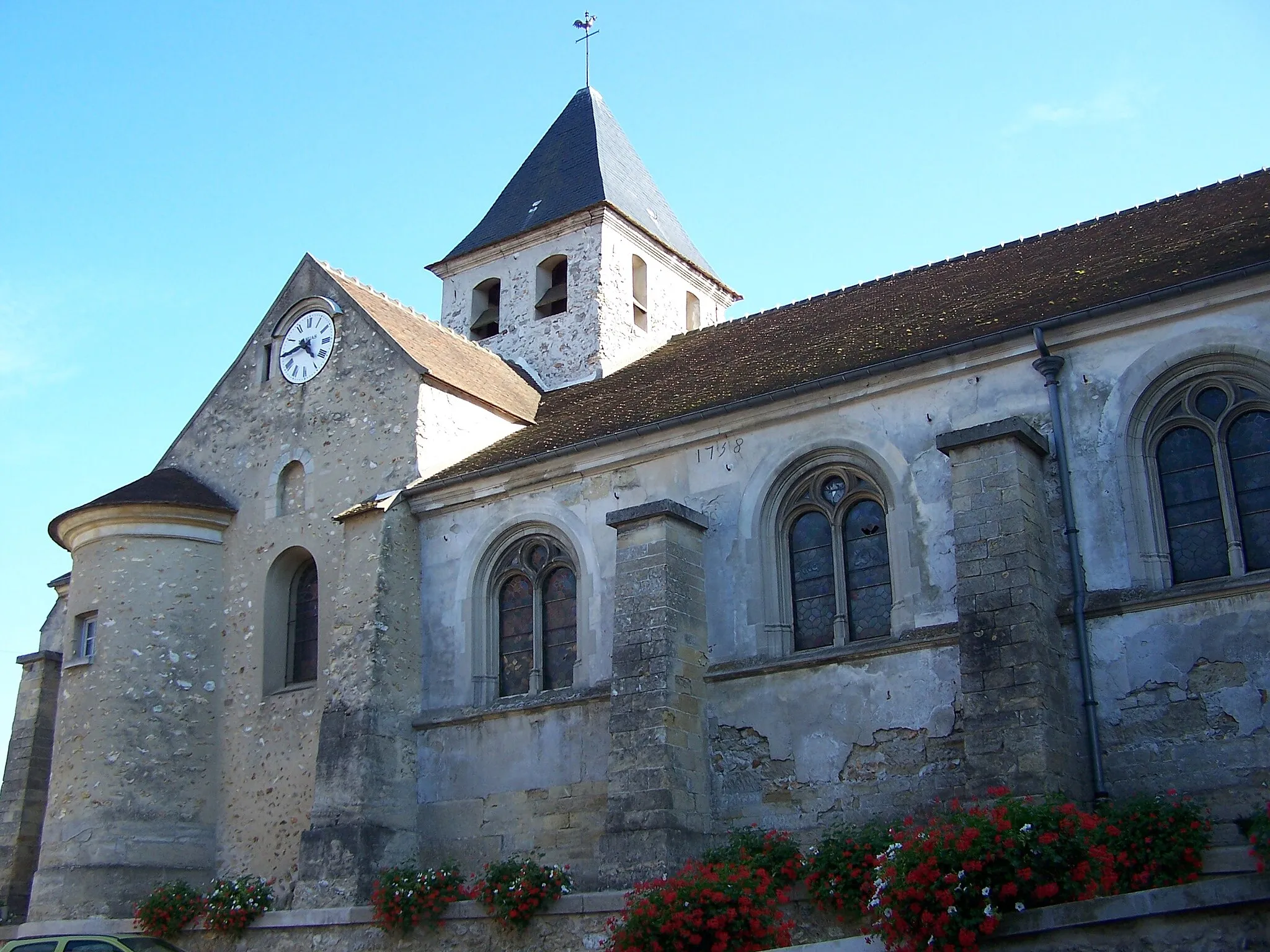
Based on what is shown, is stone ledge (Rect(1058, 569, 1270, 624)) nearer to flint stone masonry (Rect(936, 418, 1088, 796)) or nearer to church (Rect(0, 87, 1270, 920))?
church (Rect(0, 87, 1270, 920))

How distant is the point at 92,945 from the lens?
1472 cm

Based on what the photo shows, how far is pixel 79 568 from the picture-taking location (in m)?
21.9

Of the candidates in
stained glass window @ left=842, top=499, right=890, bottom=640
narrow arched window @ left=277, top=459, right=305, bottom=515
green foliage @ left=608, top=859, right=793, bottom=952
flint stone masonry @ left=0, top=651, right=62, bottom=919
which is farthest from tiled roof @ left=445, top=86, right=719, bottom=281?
green foliage @ left=608, top=859, right=793, bottom=952

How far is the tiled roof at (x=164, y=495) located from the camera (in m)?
21.7

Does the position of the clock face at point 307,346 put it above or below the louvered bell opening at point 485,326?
below

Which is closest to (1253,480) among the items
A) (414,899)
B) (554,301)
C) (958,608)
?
(958,608)

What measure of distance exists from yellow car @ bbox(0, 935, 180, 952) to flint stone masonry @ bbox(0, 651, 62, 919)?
6.95m

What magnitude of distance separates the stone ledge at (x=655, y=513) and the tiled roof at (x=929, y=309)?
1.47 meters

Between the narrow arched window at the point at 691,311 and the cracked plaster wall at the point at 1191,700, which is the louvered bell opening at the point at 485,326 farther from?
the cracked plaster wall at the point at 1191,700

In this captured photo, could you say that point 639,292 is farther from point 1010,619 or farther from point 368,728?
point 1010,619

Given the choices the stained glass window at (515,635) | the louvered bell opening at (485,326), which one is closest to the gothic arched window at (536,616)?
the stained glass window at (515,635)

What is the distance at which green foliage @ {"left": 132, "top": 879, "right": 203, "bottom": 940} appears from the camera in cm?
1902

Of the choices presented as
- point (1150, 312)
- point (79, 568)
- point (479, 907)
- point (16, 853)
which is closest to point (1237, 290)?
point (1150, 312)

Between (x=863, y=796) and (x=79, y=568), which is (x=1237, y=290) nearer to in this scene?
(x=863, y=796)
